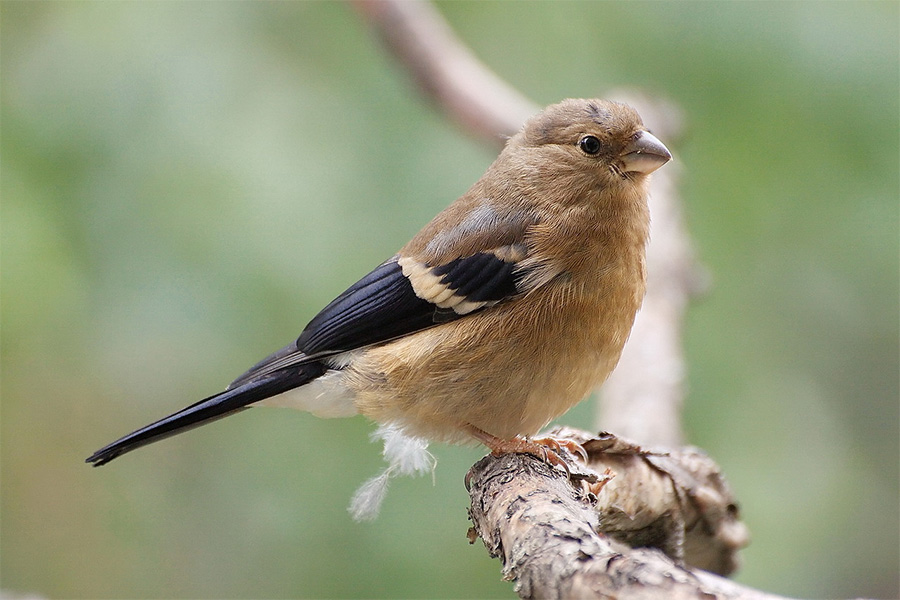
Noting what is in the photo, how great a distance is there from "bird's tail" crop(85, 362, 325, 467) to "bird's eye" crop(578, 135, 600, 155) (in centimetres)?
122

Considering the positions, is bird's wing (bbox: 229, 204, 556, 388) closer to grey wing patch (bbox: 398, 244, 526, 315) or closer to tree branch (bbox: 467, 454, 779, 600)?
grey wing patch (bbox: 398, 244, 526, 315)

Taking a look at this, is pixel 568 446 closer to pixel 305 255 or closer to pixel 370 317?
pixel 370 317

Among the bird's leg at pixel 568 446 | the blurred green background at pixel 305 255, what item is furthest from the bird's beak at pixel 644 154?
the bird's leg at pixel 568 446

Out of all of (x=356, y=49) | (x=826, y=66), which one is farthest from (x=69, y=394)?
(x=826, y=66)

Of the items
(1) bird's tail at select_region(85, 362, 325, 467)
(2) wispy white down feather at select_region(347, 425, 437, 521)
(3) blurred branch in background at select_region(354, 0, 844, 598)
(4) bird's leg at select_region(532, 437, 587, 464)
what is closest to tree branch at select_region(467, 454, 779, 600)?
(3) blurred branch in background at select_region(354, 0, 844, 598)

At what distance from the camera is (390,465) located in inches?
117

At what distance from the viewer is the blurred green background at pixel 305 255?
133 inches

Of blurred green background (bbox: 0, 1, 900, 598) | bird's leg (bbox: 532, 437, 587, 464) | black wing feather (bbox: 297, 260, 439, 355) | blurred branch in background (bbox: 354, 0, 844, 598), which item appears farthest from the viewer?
blurred green background (bbox: 0, 1, 900, 598)

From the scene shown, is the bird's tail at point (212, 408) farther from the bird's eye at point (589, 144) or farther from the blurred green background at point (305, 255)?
the bird's eye at point (589, 144)

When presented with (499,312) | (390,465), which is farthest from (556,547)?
(390,465)

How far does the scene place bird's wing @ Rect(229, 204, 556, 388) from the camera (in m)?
2.89

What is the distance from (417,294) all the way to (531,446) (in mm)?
666

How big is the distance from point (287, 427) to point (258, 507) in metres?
0.36

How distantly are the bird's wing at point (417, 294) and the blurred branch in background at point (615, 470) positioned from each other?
560 mm
